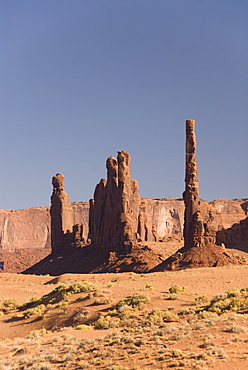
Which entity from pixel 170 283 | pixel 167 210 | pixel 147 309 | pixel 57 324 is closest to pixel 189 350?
pixel 147 309

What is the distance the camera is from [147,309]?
26.3m

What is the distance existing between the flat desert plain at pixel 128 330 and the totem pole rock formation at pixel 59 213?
203 feet

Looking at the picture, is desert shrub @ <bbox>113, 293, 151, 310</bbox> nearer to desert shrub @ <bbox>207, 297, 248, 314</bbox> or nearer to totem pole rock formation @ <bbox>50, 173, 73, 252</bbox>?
desert shrub @ <bbox>207, 297, 248, 314</bbox>

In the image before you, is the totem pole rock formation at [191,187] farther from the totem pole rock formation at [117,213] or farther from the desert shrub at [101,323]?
the desert shrub at [101,323]

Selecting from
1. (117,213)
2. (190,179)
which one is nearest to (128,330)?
(190,179)

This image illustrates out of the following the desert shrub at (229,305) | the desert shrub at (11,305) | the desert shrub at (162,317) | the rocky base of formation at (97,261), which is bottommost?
the desert shrub at (11,305)

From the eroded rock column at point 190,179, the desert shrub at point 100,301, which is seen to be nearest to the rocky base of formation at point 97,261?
the eroded rock column at point 190,179

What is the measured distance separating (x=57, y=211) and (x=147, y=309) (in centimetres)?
7556

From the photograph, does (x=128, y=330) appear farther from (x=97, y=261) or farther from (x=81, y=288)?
(x=97, y=261)

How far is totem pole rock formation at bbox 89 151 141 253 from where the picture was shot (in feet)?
250

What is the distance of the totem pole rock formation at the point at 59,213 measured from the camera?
99.7m

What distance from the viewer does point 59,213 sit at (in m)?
100

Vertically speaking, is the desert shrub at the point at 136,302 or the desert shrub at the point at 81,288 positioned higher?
the desert shrub at the point at 81,288

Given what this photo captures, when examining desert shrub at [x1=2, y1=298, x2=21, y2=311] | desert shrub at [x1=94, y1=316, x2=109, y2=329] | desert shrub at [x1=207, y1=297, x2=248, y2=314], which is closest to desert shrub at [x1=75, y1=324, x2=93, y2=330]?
desert shrub at [x1=94, y1=316, x2=109, y2=329]
